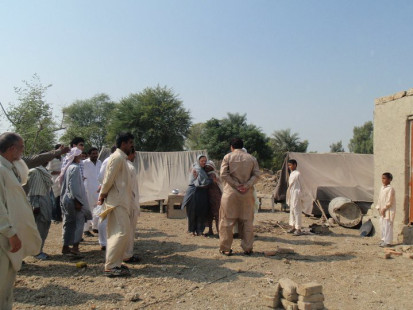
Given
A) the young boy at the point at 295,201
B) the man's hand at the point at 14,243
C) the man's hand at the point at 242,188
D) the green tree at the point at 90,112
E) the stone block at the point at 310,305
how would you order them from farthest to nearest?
the green tree at the point at 90,112
the young boy at the point at 295,201
the man's hand at the point at 242,188
the stone block at the point at 310,305
the man's hand at the point at 14,243

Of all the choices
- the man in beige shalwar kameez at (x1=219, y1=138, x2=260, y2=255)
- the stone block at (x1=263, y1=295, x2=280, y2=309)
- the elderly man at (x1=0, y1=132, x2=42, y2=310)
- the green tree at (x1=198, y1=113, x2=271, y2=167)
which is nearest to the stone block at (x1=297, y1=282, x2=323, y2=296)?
the stone block at (x1=263, y1=295, x2=280, y2=309)

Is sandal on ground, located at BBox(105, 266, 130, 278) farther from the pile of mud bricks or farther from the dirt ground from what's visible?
the pile of mud bricks

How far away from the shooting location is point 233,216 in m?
5.51

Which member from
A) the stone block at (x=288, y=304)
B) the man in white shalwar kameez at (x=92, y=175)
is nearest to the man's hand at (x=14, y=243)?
the stone block at (x=288, y=304)

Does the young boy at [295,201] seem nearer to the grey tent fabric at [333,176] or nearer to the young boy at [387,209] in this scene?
the young boy at [387,209]

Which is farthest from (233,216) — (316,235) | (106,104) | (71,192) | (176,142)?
(106,104)

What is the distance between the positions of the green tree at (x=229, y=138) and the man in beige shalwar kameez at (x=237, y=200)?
988 inches

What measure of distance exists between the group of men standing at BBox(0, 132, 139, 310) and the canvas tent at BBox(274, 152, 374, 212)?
668 centimetres

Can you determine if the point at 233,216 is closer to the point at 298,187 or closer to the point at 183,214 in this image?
the point at 298,187

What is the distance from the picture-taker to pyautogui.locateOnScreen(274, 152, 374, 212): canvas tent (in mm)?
10867

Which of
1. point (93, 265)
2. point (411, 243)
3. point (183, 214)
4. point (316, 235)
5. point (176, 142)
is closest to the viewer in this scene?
point (93, 265)

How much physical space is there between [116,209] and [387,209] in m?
4.79

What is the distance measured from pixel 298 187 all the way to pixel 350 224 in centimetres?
215

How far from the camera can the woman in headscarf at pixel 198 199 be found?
7324mm
